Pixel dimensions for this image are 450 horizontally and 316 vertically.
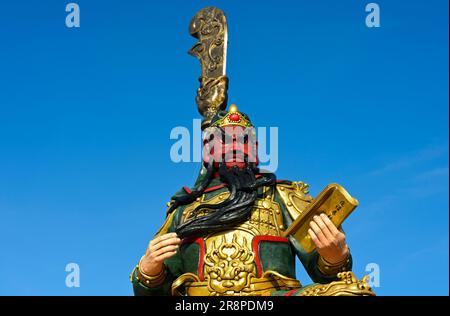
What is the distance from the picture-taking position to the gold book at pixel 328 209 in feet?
23.7

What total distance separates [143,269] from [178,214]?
0.90m

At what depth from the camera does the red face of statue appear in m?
8.53

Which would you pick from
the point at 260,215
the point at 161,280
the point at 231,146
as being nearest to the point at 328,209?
the point at 260,215

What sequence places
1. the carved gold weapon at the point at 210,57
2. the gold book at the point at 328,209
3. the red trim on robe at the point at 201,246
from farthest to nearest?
the carved gold weapon at the point at 210,57, the red trim on robe at the point at 201,246, the gold book at the point at 328,209

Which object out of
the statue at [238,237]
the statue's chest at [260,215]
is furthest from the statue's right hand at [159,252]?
the statue's chest at [260,215]

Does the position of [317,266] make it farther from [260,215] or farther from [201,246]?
[201,246]

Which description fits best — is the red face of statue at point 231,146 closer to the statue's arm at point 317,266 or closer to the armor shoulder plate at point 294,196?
the armor shoulder plate at point 294,196

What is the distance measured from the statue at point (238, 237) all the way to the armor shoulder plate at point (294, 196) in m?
0.01

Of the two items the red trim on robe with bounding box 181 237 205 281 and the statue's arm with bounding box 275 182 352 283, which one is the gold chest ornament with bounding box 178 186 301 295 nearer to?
the red trim on robe with bounding box 181 237 205 281

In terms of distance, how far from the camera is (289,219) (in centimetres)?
812

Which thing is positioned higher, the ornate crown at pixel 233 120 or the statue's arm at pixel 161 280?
the ornate crown at pixel 233 120

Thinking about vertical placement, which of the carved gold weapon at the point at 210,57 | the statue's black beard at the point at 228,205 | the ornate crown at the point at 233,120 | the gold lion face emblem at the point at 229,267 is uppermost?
the carved gold weapon at the point at 210,57

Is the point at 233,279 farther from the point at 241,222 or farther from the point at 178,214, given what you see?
the point at 178,214

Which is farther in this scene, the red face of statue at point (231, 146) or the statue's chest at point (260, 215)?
the red face of statue at point (231, 146)
